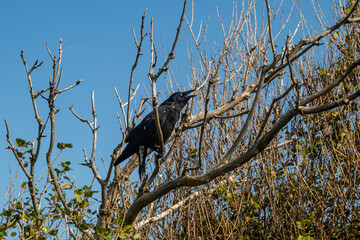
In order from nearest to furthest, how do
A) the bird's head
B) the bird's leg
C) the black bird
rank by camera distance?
1. the bird's leg
2. the black bird
3. the bird's head

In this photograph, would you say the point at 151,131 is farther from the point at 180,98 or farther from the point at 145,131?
the point at 180,98

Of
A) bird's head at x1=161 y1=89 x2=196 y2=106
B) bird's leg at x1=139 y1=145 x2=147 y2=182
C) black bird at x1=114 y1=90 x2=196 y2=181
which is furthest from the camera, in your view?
bird's head at x1=161 y1=89 x2=196 y2=106

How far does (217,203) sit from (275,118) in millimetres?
1516

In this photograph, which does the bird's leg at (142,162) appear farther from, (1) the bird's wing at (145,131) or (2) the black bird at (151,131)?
(1) the bird's wing at (145,131)

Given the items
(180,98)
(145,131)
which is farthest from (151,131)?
(180,98)

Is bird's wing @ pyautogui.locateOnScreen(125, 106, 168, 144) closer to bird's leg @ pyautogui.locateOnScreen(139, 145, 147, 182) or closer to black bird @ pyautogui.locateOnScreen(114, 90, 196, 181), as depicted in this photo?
black bird @ pyautogui.locateOnScreen(114, 90, 196, 181)

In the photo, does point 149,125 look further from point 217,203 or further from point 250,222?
point 250,222

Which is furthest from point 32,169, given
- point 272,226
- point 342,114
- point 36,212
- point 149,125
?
point 342,114

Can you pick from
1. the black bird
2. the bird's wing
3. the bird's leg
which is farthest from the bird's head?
the bird's leg

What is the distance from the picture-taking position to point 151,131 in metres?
5.29

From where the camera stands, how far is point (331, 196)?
18.5ft

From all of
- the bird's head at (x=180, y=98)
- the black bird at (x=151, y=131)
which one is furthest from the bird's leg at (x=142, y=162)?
the bird's head at (x=180, y=98)

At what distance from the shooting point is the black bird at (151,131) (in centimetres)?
516

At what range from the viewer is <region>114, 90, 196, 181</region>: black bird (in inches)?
203
